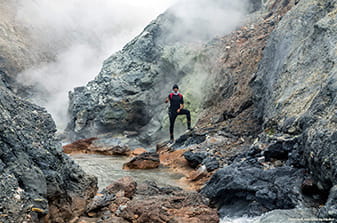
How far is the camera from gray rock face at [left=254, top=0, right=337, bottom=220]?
307 centimetres

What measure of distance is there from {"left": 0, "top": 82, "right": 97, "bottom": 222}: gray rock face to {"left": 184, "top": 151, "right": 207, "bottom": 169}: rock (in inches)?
142

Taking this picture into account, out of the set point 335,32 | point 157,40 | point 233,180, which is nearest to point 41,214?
point 233,180

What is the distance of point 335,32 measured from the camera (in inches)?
199

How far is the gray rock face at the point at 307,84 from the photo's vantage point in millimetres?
3066

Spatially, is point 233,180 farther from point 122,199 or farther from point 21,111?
point 21,111

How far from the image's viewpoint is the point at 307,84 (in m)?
5.15

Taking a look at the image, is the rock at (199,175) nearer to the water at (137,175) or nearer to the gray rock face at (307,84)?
the water at (137,175)

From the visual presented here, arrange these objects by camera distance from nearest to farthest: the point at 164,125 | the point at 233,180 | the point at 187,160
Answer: the point at 233,180, the point at 187,160, the point at 164,125

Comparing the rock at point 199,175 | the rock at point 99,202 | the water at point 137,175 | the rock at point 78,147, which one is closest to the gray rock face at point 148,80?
the rock at point 78,147

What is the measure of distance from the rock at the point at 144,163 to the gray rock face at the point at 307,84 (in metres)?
3.21

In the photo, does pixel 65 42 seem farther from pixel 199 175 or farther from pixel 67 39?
pixel 199 175

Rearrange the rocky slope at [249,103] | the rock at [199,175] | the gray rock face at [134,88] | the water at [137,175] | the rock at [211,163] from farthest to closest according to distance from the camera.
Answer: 1. the gray rock face at [134,88]
2. the rock at [211,163]
3. the rock at [199,175]
4. the water at [137,175]
5. the rocky slope at [249,103]

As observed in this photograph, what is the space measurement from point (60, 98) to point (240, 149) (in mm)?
19392

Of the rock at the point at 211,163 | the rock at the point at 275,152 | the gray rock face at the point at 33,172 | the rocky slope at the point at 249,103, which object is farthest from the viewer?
the rock at the point at 211,163
